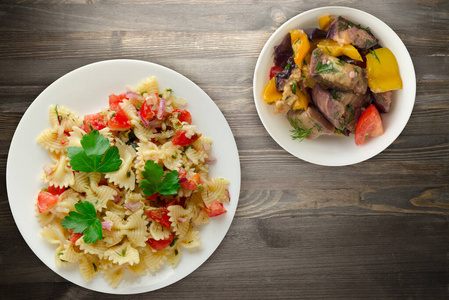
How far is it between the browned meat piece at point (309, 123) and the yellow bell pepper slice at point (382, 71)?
0.33m

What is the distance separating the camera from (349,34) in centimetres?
220

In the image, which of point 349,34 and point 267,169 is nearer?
point 349,34

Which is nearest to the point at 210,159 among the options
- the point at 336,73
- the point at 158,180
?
the point at 158,180

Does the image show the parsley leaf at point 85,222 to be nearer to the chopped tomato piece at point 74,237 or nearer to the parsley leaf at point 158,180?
the chopped tomato piece at point 74,237

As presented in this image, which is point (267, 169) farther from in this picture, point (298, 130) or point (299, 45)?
point (299, 45)

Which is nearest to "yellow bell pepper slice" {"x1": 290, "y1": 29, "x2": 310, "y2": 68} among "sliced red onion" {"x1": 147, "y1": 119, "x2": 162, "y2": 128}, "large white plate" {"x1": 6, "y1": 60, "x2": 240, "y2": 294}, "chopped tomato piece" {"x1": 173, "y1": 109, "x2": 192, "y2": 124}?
"large white plate" {"x1": 6, "y1": 60, "x2": 240, "y2": 294}

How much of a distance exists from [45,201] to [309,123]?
165 cm

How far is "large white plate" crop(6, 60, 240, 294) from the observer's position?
2.43 meters

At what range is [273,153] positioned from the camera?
9.14 ft

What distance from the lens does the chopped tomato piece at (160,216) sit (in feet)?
7.91

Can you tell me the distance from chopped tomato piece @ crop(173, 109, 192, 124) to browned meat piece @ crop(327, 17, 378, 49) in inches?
38.0

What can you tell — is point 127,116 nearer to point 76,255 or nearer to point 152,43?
point 152,43

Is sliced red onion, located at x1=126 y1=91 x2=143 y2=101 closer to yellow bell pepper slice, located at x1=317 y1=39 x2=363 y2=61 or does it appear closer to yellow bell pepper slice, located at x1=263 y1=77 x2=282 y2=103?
yellow bell pepper slice, located at x1=263 y1=77 x2=282 y2=103

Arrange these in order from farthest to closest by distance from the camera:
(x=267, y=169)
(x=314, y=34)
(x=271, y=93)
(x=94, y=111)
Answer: (x=267, y=169) → (x=94, y=111) → (x=271, y=93) → (x=314, y=34)
